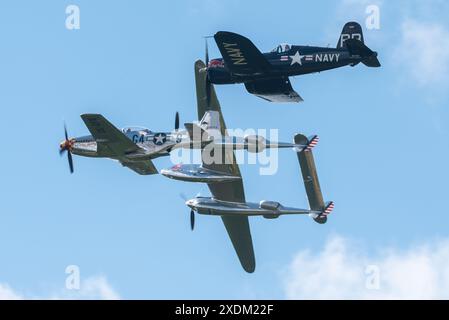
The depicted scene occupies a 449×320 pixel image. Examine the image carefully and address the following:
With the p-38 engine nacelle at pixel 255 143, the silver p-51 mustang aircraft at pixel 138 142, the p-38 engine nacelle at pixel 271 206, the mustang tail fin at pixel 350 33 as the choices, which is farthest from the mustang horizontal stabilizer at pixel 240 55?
the p-38 engine nacelle at pixel 271 206

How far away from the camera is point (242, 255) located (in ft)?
274

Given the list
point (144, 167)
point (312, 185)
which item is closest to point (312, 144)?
point (312, 185)

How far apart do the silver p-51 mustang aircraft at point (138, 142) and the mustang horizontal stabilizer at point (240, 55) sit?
4307 millimetres

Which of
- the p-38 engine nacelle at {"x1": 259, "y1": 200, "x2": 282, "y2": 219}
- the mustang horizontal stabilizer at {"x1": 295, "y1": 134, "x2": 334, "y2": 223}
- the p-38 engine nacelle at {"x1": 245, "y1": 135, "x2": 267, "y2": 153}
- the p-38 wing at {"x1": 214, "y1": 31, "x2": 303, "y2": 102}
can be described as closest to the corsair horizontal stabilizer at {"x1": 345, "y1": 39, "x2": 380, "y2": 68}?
the p-38 wing at {"x1": 214, "y1": 31, "x2": 303, "y2": 102}

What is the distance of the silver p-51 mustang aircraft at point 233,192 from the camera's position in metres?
73.1

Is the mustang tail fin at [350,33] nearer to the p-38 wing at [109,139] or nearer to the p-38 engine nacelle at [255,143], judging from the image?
the p-38 engine nacelle at [255,143]

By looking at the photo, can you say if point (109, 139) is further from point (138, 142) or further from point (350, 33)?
point (350, 33)

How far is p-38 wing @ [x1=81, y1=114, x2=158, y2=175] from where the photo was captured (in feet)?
232

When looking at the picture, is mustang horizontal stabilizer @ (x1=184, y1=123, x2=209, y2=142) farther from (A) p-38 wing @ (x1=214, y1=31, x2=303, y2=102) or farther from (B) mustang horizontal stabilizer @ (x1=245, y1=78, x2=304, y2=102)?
(B) mustang horizontal stabilizer @ (x1=245, y1=78, x2=304, y2=102)

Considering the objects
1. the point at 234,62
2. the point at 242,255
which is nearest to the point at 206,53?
the point at 234,62

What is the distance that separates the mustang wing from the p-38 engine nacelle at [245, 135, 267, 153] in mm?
7065

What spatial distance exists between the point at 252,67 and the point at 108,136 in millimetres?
9615
